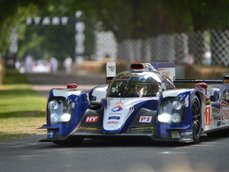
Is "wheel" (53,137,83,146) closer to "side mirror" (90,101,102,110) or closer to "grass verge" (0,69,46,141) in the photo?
"side mirror" (90,101,102,110)

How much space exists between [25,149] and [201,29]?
26064mm

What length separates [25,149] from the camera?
14.6 metres

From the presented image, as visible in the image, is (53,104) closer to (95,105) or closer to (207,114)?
(95,105)

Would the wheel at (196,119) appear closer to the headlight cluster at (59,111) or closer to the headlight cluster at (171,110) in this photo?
the headlight cluster at (171,110)

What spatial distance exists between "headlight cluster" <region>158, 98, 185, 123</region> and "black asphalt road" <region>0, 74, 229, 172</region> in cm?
47

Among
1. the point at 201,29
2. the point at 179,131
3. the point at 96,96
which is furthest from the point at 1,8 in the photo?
the point at 179,131

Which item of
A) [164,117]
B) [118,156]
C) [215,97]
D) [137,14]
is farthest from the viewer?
[137,14]

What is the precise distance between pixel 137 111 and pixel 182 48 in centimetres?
3291

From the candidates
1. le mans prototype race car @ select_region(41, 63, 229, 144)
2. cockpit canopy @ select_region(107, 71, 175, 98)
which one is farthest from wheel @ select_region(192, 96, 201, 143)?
cockpit canopy @ select_region(107, 71, 175, 98)

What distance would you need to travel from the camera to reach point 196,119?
14.7 meters

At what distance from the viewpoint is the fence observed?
37594 millimetres

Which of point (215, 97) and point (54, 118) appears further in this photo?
point (215, 97)

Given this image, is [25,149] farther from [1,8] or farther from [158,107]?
[1,8]

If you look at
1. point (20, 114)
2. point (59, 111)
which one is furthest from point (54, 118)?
point (20, 114)
